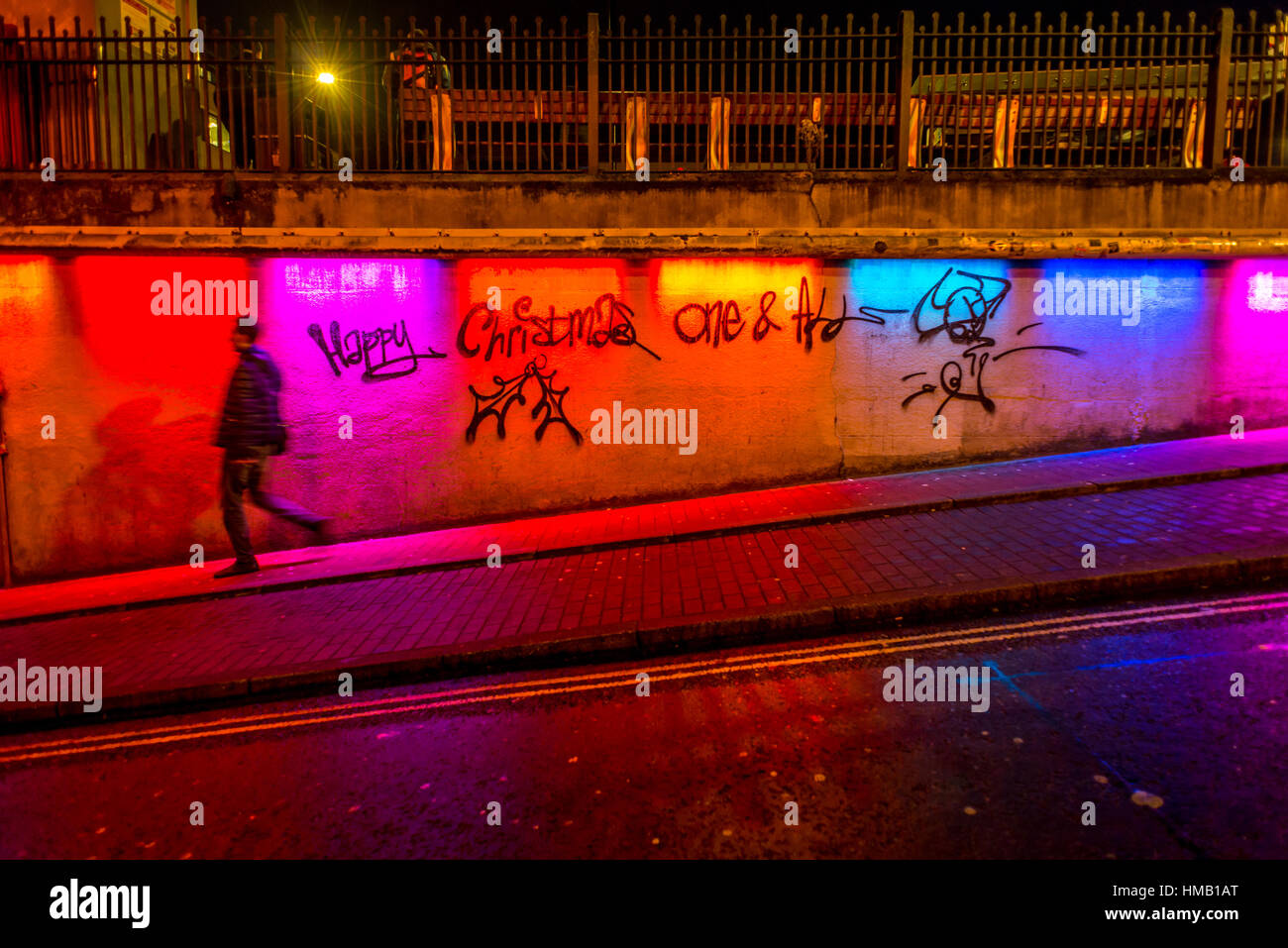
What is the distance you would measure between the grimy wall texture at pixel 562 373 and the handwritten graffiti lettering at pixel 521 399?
0.02 metres

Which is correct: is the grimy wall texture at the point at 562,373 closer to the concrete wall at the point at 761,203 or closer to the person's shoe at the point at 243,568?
the concrete wall at the point at 761,203

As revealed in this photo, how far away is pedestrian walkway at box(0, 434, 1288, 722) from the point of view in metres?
4.93

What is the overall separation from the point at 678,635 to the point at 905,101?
21.5 feet

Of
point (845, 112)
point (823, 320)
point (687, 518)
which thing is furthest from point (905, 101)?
point (687, 518)

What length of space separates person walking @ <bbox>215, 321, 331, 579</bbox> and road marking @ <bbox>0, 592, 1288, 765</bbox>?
294cm

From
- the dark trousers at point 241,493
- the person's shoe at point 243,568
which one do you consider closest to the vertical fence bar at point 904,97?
the dark trousers at point 241,493

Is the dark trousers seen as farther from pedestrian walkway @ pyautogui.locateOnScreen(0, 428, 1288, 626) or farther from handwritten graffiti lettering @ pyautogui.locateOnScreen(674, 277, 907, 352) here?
handwritten graffiti lettering @ pyautogui.locateOnScreen(674, 277, 907, 352)

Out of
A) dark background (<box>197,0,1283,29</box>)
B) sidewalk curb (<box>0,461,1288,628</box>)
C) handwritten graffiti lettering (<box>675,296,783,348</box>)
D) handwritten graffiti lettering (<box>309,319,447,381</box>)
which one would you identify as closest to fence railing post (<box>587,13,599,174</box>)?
A: handwritten graffiti lettering (<box>675,296,783,348</box>)

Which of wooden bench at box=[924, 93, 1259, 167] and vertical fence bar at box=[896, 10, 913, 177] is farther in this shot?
wooden bench at box=[924, 93, 1259, 167]

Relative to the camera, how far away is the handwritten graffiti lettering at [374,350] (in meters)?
8.00

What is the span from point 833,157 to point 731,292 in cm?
204

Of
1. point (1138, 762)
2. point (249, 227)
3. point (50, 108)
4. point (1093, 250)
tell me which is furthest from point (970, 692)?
point (50, 108)

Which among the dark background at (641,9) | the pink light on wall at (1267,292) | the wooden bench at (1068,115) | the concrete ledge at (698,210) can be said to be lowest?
the pink light on wall at (1267,292)

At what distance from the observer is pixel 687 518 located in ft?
24.7
